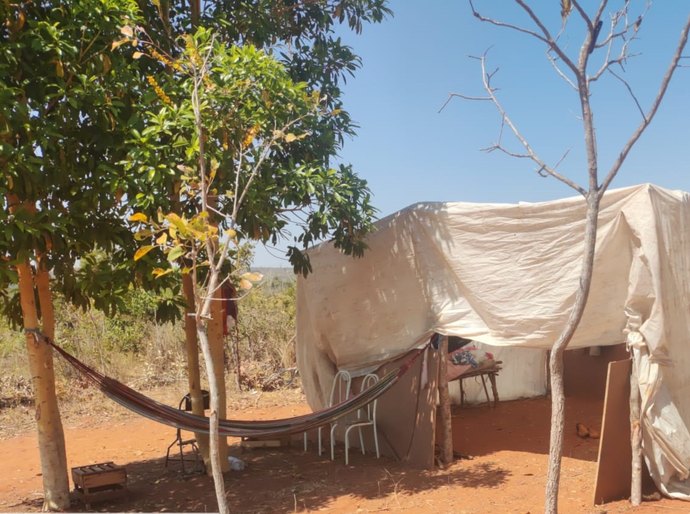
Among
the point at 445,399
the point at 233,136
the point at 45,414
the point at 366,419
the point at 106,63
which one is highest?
the point at 106,63

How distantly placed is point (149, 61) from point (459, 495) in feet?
11.6

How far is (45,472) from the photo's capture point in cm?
446

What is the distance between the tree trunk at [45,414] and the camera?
4.43m

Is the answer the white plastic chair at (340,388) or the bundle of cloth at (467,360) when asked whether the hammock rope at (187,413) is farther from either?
the bundle of cloth at (467,360)

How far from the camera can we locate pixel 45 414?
175 inches

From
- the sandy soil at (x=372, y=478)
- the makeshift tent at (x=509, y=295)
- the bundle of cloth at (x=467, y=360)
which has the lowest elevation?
the sandy soil at (x=372, y=478)

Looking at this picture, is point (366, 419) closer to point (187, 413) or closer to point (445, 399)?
point (445, 399)

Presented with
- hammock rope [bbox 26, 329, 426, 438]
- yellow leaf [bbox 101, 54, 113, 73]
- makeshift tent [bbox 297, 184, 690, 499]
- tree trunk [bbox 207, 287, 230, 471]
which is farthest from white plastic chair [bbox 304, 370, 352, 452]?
yellow leaf [bbox 101, 54, 113, 73]

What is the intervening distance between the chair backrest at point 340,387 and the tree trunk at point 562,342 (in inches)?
111

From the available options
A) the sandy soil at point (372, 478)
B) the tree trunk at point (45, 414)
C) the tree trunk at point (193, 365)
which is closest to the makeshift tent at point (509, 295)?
the sandy soil at point (372, 478)

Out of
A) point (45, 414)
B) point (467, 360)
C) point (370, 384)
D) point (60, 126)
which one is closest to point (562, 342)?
point (370, 384)

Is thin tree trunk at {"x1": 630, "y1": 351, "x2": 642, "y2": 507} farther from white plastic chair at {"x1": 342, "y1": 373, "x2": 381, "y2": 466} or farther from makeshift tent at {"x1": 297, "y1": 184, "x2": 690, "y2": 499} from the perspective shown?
white plastic chair at {"x1": 342, "y1": 373, "x2": 381, "y2": 466}

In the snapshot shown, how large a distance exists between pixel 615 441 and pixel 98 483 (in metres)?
3.34

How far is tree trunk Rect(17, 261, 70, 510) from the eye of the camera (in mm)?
4430
